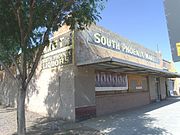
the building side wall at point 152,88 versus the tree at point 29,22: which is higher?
the tree at point 29,22

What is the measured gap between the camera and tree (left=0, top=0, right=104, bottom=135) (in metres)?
8.28

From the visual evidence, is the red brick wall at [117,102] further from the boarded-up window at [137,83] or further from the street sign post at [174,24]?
the street sign post at [174,24]

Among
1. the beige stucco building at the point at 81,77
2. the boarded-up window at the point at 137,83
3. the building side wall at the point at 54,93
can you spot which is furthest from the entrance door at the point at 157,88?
the building side wall at the point at 54,93

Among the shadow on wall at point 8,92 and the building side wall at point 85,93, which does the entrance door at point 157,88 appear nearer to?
the building side wall at point 85,93

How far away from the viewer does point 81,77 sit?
13.8 metres

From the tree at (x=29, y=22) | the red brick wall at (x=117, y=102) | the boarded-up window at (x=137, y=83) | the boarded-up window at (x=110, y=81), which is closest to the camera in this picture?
the tree at (x=29, y=22)

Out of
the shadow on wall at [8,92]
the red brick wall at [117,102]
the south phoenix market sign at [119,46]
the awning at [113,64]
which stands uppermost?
the south phoenix market sign at [119,46]

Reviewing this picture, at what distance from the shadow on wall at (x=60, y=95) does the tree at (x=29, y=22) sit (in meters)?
4.44

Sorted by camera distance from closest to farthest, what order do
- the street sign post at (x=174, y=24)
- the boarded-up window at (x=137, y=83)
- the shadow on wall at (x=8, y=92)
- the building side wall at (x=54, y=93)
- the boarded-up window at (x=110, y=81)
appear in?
the street sign post at (x=174, y=24), the building side wall at (x=54, y=93), the boarded-up window at (x=110, y=81), the shadow on wall at (x=8, y=92), the boarded-up window at (x=137, y=83)

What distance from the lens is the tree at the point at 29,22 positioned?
8.28 meters

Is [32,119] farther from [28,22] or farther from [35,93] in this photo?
[28,22]

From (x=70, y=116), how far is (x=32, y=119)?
236 cm

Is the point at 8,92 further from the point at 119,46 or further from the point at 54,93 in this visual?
the point at 119,46

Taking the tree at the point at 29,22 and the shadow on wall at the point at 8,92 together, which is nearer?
the tree at the point at 29,22
